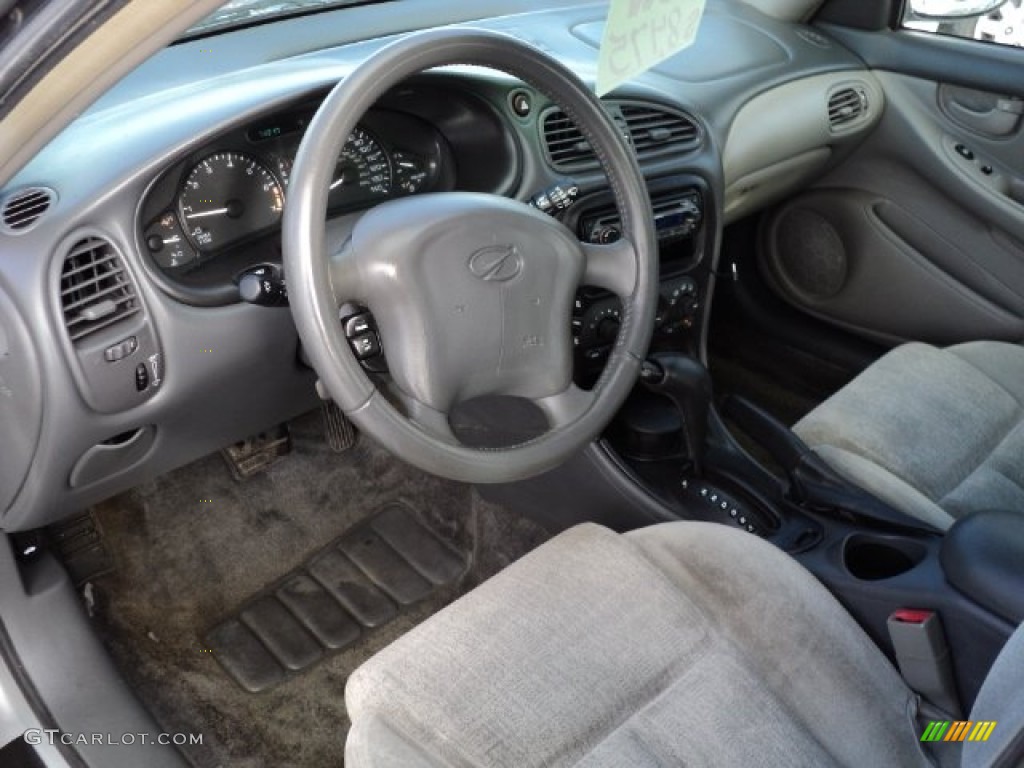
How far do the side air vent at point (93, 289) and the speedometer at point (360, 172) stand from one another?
0.35m

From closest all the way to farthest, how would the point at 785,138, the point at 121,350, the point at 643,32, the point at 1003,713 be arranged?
the point at 1003,713 < the point at 643,32 < the point at 121,350 < the point at 785,138

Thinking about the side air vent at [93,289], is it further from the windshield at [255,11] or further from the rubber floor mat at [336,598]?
the rubber floor mat at [336,598]

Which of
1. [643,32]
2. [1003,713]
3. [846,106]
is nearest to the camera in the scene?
[1003,713]

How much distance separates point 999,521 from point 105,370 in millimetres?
1162

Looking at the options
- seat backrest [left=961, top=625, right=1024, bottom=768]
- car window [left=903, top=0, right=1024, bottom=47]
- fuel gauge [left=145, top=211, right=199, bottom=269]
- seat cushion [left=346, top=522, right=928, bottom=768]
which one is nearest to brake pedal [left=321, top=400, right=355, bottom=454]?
fuel gauge [left=145, top=211, right=199, bottom=269]

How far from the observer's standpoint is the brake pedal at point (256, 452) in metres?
2.16

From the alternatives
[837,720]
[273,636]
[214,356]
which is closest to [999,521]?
[837,720]

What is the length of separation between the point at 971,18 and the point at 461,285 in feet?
5.23

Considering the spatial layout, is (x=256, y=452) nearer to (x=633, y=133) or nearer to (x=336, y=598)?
(x=336, y=598)

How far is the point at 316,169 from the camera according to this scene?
123 centimetres

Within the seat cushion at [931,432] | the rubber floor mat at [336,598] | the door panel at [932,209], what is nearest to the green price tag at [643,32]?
the seat cushion at [931,432]

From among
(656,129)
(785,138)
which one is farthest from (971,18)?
(656,129)

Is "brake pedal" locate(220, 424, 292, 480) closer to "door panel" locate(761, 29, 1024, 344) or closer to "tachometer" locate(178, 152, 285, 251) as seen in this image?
"tachometer" locate(178, 152, 285, 251)

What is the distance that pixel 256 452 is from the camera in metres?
2.18
